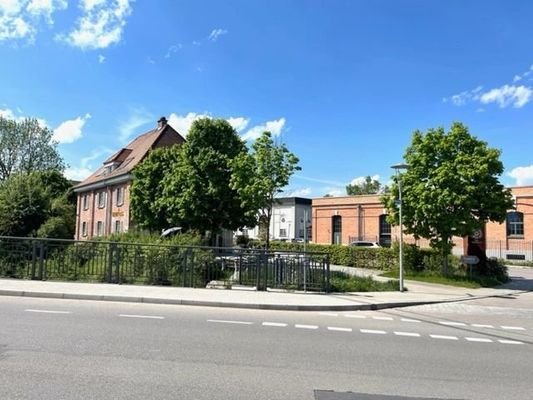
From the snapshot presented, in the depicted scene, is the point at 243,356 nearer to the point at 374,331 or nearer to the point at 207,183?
the point at 374,331

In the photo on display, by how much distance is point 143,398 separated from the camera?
491 cm

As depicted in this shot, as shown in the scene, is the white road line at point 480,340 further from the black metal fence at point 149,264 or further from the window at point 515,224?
the window at point 515,224

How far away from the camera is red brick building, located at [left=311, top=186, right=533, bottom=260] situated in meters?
42.8

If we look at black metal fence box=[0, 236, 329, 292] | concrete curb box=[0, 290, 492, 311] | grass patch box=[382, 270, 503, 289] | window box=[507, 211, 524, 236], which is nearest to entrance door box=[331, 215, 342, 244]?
window box=[507, 211, 524, 236]

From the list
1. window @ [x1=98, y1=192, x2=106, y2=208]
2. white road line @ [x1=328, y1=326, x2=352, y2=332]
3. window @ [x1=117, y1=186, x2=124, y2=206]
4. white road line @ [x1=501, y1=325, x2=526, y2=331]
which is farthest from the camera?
window @ [x1=98, y1=192, x2=106, y2=208]

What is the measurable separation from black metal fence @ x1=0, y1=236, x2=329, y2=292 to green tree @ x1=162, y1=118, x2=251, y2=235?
54.5ft

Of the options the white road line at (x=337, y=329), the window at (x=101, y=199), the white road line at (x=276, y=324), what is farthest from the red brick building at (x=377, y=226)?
the white road line at (x=276, y=324)

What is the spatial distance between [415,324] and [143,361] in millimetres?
6895

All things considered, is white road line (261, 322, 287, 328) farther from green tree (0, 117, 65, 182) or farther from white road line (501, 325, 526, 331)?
green tree (0, 117, 65, 182)

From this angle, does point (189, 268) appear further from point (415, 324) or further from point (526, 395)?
point (526, 395)

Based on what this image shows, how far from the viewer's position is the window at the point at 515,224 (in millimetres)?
43281

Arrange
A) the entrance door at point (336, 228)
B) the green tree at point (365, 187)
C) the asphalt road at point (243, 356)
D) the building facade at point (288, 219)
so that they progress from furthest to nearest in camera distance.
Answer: the green tree at point (365, 187) → the building facade at point (288, 219) → the entrance door at point (336, 228) → the asphalt road at point (243, 356)

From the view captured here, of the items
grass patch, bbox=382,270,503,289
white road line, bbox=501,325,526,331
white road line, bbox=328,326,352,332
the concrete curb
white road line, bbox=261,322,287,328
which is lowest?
white road line, bbox=501,325,526,331

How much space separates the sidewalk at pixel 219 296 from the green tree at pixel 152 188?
858 inches
